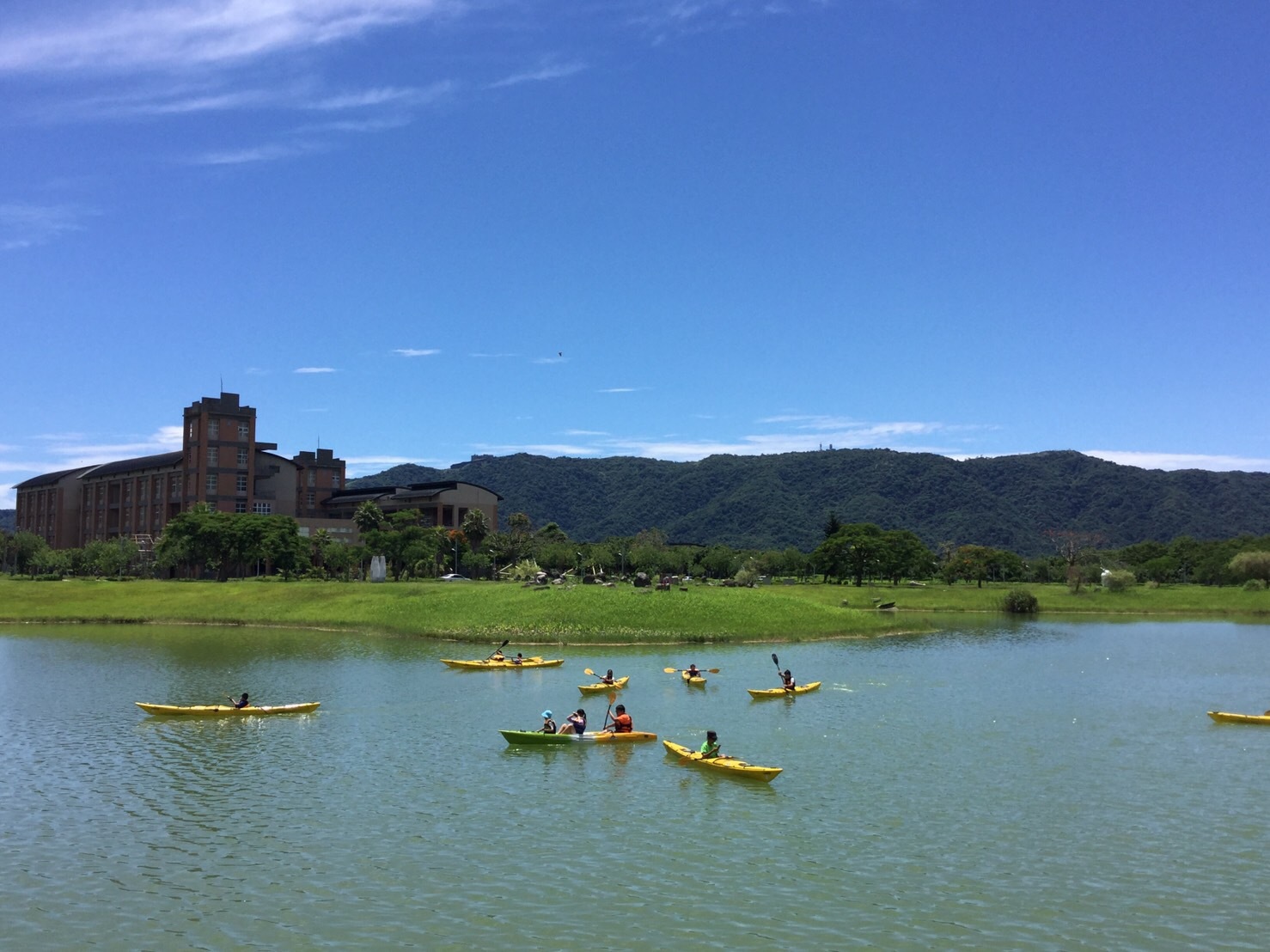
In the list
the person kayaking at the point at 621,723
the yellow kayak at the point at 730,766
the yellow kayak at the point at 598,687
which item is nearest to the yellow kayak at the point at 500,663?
the yellow kayak at the point at 598,687

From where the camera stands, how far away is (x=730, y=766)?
32094mm

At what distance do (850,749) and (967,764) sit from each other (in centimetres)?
417

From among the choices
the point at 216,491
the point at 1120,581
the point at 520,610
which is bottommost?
the point at 520,610

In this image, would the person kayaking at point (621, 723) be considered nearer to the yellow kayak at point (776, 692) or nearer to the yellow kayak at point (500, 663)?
the yellow kayak at point (776, 692)

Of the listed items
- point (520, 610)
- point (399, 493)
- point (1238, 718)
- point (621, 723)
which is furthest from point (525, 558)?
point (1238, 718)

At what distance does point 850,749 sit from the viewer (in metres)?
36.3

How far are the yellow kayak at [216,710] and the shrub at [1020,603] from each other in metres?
89.9

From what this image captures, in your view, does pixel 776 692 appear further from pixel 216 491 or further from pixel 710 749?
pixel 216 491

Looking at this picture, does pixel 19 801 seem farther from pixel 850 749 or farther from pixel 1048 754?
pixel 1048 754

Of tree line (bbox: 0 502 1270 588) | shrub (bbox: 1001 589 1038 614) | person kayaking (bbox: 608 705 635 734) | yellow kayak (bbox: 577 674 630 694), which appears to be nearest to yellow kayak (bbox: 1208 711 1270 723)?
person kayaking (bbox: 608 705 635 734)

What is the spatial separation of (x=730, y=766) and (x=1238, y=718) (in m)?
23.6

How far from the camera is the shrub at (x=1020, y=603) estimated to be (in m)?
113

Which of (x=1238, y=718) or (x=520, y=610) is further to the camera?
(x=520, y=610)

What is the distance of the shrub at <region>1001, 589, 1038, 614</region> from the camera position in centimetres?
11312
